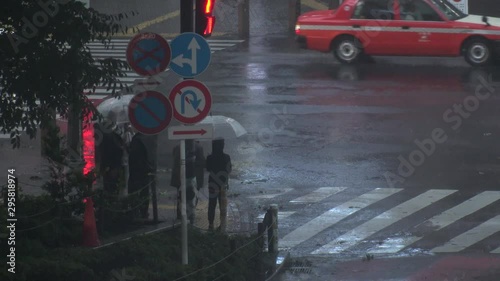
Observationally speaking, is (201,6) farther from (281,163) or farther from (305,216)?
(281,163)

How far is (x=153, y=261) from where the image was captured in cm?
939

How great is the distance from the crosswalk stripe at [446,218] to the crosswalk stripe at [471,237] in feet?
1.48

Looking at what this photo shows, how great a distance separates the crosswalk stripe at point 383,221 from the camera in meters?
13.0

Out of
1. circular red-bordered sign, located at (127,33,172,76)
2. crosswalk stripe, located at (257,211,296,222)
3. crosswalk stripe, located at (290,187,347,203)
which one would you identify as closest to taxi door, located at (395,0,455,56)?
crosswalk stripe, located at (290,187,347,203)

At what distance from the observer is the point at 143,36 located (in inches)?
405

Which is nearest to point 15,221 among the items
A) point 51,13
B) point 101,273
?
point 101,273

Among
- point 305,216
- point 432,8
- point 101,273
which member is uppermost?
point 432,8

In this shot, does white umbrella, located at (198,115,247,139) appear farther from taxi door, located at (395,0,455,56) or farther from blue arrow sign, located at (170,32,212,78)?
taxi door, located at (395,0,455,56)

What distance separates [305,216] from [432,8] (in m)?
13.0

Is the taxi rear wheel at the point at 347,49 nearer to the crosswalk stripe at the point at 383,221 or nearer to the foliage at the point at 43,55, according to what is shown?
the crosswalk stripe at the point at 383,221

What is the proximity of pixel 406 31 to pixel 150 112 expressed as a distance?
55.5ft
